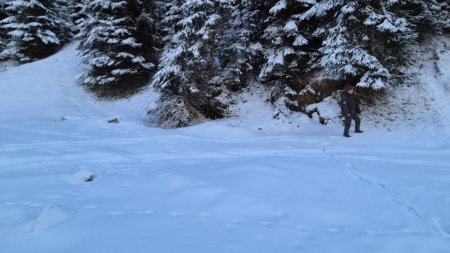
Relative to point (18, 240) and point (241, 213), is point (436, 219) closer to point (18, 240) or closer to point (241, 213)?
point (241, 213)

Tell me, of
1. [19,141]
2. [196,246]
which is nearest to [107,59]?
[19,141]

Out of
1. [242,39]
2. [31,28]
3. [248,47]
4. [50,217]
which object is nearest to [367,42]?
[248,47]

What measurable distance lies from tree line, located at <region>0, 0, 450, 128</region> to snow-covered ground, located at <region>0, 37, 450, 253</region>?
89.5 inches

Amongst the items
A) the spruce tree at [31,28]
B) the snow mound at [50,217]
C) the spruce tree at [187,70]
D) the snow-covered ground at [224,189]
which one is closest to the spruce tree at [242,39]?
the spruce tree at [187,70]

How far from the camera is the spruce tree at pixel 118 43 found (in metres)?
12.0

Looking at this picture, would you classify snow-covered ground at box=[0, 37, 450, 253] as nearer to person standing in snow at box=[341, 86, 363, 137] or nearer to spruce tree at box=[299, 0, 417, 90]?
person standing in snow at box=[341, 86, 363, 137]

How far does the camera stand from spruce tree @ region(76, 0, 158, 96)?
12.0 meters

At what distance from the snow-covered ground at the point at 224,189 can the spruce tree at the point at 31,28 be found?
12.8 m

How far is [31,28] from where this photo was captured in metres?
15.9

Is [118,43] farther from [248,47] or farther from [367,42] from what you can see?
[367,42]

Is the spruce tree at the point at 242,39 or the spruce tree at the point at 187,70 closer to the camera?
the spruce tree at the point at 187,70

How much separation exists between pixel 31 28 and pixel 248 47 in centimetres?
1595

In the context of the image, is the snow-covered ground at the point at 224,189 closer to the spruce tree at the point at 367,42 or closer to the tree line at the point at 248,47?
the spruce tree at the point at 367,42

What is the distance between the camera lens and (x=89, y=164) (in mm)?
4555
